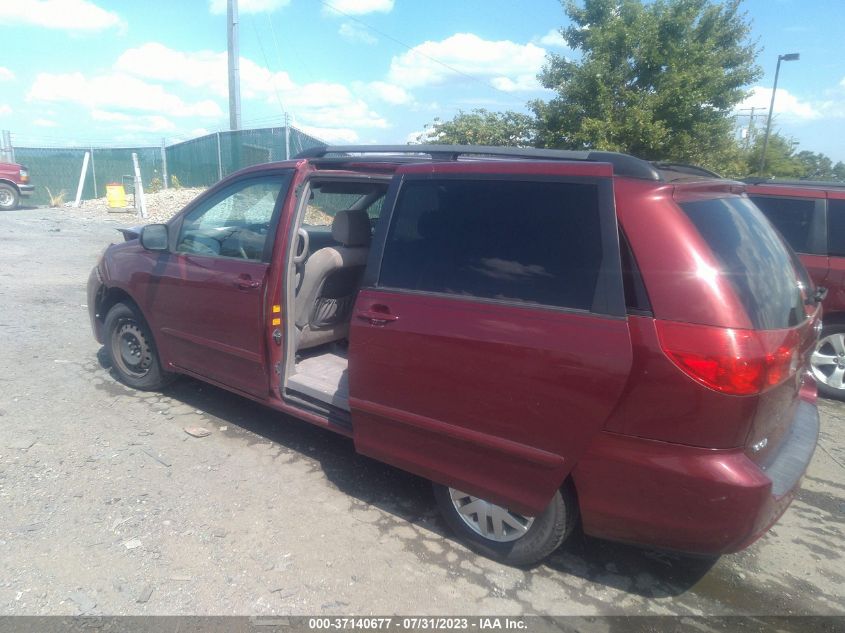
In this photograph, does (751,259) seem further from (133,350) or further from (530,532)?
(133,350)

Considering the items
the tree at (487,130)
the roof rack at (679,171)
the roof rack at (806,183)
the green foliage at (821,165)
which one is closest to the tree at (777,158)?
the green foliage at (821,165)

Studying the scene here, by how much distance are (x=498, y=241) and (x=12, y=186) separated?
21.3 m

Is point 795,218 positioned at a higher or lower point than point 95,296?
higher

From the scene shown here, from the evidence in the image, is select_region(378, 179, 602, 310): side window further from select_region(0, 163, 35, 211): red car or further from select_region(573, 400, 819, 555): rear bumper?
select_region(0, 163, 35, 211): red car

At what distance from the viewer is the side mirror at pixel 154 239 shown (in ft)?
14.5

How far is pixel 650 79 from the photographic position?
1261cm

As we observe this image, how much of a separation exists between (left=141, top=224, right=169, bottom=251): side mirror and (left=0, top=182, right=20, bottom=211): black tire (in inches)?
729

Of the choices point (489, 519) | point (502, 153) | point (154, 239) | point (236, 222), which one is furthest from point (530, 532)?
point (154, 239)

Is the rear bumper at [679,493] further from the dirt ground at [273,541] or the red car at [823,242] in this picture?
the red car at [823,242]

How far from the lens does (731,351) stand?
2225 mm

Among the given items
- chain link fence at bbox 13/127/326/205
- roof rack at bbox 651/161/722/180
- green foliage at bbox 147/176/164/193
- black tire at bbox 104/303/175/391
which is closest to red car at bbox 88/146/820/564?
roof rack at bbox 651/161/722/180

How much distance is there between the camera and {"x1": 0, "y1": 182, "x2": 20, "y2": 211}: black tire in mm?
18875

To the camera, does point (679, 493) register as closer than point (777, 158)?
Yes

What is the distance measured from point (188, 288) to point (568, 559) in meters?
3.06
